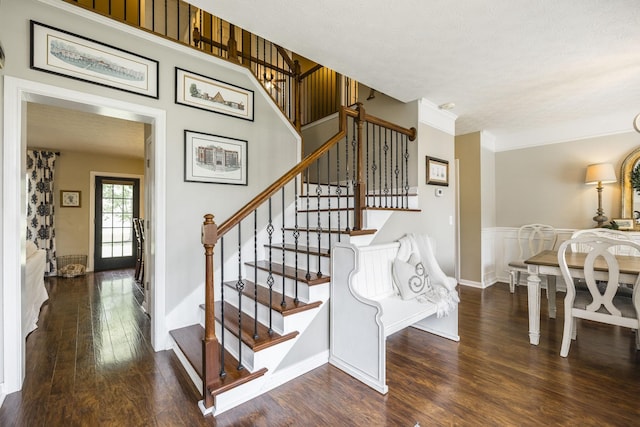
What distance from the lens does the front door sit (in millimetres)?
6117

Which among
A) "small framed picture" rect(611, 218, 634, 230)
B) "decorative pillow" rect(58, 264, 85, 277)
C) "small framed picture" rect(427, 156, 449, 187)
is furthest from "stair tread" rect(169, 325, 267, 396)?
"small framed picture" rect(611, 218, 634, 230)

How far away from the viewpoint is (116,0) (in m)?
4.45

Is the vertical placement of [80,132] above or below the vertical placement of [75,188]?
above

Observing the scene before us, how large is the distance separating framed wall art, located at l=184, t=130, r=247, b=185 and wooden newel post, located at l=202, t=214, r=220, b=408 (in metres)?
1.07

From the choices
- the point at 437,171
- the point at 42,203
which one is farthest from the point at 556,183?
the point at 42,203

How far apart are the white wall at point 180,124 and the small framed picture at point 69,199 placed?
16.1ft

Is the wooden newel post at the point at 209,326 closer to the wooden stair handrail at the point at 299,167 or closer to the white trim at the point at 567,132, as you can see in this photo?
the wooden stair handrail at the point at 299,167

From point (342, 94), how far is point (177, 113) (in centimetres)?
241

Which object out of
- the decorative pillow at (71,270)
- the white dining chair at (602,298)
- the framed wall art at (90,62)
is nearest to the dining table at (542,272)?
the white dining chair at (602,298)

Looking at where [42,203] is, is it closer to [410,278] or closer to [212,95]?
[212,95]

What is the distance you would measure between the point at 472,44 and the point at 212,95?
7.42 feet

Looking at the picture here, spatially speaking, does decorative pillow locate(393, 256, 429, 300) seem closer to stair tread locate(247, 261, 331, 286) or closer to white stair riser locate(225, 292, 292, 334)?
stair tread locate(247, 261, 331, 286)

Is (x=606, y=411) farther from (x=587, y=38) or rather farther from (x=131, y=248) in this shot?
(x=131, y=248)

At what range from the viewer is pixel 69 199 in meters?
5.80
